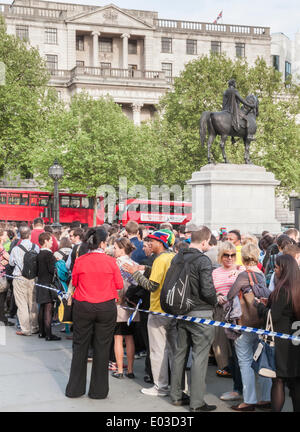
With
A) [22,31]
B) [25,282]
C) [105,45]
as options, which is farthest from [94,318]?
[105,45]

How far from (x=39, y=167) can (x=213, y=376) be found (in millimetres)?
35724

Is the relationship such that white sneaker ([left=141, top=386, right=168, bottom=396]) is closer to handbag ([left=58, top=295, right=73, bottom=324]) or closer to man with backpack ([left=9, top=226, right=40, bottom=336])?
handbag ([left=58, top=295, right=73, bottom=324])

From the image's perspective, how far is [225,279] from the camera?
7551 millimetres

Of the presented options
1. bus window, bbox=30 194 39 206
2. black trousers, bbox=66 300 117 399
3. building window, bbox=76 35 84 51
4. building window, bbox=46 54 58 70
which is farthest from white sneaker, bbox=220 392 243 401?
building window, bbox=76 35 84 51

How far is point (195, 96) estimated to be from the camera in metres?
42.8

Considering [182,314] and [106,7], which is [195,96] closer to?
[106,7]

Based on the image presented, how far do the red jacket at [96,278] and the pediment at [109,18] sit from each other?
62.0m

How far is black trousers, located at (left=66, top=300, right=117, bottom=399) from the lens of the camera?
6.80 m

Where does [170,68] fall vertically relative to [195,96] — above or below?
above

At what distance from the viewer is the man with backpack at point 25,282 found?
10.9 m

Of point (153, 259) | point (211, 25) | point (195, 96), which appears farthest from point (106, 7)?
point (153, 259)

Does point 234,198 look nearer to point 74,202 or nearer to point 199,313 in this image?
point 199,313

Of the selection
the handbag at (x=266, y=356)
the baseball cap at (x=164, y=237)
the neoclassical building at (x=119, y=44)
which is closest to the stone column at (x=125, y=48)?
the neoclassical building at (x=119, y=44)

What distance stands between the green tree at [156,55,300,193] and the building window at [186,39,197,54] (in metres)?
27.6
